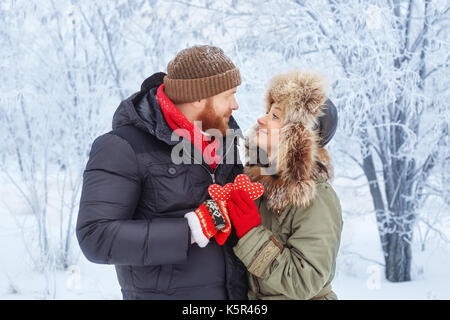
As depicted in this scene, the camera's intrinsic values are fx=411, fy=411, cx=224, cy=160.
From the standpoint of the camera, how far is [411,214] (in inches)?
217

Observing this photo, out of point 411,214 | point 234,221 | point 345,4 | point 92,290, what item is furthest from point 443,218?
point 234,221

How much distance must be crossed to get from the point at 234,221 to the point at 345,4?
156 inches

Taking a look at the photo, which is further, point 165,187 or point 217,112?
point 217,112

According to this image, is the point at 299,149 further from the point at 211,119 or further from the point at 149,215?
the point at 149,215

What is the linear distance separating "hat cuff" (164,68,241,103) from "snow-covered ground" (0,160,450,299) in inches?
152

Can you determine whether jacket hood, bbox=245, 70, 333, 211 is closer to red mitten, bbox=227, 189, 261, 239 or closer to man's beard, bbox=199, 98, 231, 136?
red mitten, bbox=227, 189, 261, 239

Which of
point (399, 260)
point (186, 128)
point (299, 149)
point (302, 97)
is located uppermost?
point (302, 97)

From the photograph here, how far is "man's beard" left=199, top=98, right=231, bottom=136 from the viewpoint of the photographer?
79.6 inches

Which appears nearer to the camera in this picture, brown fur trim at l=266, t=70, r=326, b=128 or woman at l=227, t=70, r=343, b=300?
woman at l=227, t=70, r=343, b=300

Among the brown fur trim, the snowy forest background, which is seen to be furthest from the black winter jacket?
the snowy forest background

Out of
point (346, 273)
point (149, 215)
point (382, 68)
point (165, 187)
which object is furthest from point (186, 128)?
point (346, 273)

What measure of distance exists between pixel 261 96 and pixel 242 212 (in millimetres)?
3844

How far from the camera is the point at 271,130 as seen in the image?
192cm
